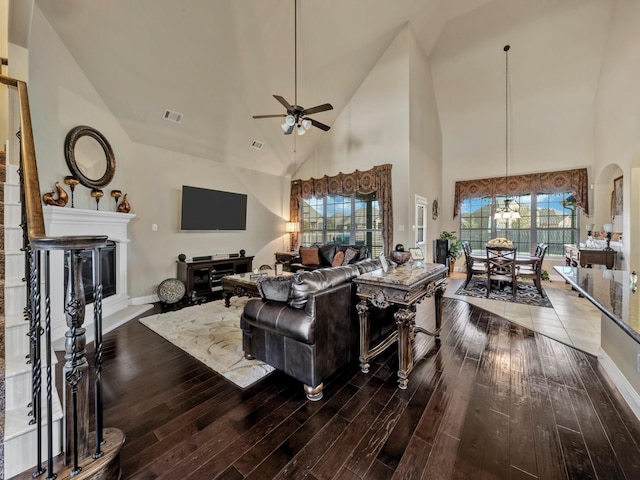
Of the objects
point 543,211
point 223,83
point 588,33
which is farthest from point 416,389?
point 588,33

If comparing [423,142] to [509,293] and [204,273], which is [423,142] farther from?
[204,273]

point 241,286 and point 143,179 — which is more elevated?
point 143,179

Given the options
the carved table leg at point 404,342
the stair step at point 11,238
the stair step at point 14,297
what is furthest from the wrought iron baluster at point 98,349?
the carved table leg at point 404,342

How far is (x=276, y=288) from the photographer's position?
7.17 feet

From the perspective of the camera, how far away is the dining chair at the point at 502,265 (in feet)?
15.4

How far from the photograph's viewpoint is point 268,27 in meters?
4.22

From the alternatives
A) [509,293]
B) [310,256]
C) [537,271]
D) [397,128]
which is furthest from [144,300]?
[537,271]

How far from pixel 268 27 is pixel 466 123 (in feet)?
19.0

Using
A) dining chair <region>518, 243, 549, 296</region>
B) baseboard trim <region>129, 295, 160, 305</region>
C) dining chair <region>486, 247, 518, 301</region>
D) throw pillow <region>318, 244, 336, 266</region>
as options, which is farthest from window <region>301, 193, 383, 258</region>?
baseboard trim <region>129, 295, 160, 305</region>

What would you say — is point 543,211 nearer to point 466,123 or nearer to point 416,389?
point 466,123

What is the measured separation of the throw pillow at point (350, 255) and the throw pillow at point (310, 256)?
0.82 metres

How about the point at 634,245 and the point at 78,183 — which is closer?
the point at 78,183

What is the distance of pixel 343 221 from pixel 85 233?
199 inches

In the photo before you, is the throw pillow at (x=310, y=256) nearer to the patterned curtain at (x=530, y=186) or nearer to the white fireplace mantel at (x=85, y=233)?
the white fireplace mantel at (x=85, y=233)
